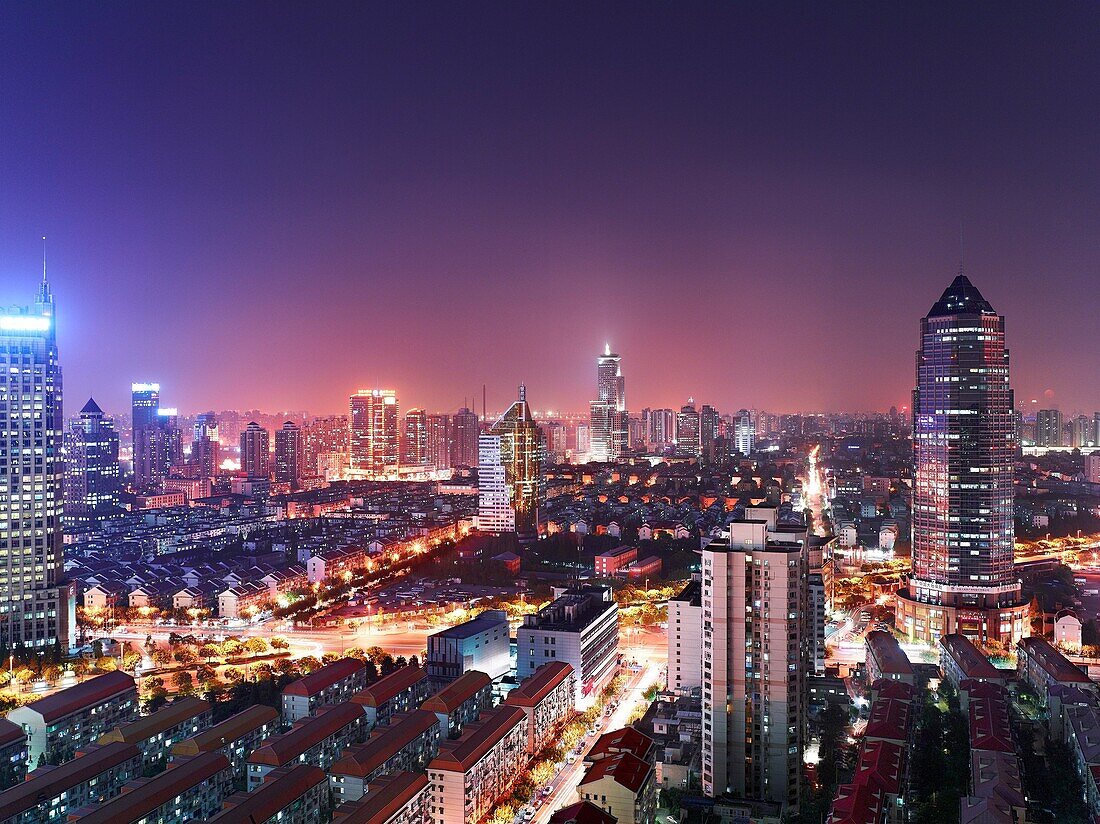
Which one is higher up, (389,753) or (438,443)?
(438,443)

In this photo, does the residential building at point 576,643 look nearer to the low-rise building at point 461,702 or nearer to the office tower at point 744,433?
the low-rise building at point 461,702

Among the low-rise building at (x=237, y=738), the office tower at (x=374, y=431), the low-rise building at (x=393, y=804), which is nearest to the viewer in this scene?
the low-rise building at (x=393, y=804)

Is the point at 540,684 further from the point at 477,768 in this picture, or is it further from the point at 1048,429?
the point at 1048,429

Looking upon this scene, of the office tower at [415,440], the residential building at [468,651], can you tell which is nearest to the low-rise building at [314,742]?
the residential building at [468,651]

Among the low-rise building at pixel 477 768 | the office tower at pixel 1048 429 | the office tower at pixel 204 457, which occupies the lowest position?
the low-rise building at pixel 477 768

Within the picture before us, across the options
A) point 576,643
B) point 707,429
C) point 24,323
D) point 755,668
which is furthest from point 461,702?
point 707,429

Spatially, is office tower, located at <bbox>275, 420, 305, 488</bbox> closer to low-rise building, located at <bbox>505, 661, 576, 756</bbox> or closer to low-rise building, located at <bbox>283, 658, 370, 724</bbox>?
low-rise building, located at <bbox>283, 658, 370, 724</bbox>

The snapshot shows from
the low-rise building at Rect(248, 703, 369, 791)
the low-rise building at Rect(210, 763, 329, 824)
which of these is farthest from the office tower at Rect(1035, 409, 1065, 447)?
the low-rise building at Rect(210, 763, 329, 824)

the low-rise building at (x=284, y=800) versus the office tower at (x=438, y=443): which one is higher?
the office tower at (x=438, y=443)
